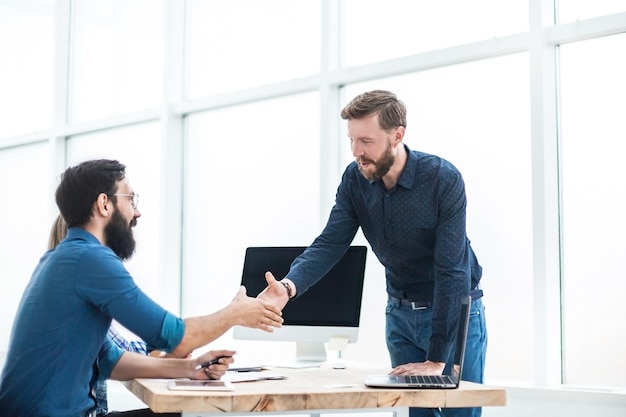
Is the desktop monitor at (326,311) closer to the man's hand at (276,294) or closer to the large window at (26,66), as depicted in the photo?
the man's hand at (276,294)

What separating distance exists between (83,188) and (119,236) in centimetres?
19

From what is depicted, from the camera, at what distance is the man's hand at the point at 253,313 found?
2539 mm

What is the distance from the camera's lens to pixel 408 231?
284 cm

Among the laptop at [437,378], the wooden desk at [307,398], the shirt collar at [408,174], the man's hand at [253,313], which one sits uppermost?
the shirt collar at [408,174]

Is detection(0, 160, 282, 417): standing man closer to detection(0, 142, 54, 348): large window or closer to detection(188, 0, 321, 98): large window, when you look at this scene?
detection(188, 0, 321, 98): large window

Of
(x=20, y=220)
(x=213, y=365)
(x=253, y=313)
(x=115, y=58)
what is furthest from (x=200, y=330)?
(x=20, y=220)

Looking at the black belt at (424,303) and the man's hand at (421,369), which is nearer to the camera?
the man's hand at (421,369)

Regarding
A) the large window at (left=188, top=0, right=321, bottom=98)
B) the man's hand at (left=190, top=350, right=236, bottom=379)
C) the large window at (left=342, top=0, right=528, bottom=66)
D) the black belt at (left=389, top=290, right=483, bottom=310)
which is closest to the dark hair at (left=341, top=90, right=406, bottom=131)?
the black belt at (left=389, top=290, right=483, bottom=310)

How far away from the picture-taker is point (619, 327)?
327 cm

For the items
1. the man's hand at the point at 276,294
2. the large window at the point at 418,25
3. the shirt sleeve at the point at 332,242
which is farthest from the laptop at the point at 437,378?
the large window at the point at 418,25

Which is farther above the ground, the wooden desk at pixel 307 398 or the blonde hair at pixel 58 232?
the blonde hair at pixel 58 232

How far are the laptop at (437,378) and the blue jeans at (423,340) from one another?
40cm

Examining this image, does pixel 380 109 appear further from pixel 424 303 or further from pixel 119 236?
pixel 119 236

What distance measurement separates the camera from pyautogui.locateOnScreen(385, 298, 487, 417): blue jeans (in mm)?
2775
